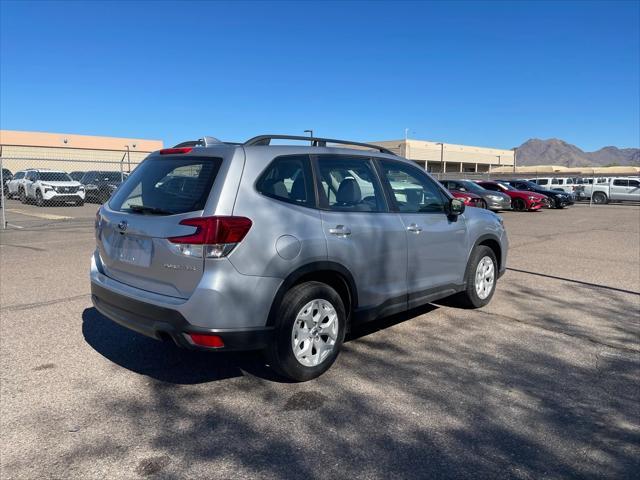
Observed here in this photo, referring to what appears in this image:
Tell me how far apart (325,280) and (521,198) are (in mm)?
22404

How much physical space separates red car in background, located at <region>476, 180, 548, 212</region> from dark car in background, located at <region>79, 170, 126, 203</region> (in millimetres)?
17728

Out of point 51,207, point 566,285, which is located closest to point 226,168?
point 566,285

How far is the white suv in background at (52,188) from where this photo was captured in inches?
886

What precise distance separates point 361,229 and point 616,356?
260cm

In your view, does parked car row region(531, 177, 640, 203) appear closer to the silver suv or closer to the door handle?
the silver suv

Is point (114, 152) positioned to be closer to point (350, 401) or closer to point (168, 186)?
Answer: point (168, 186)

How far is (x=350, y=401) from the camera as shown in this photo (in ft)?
12.2

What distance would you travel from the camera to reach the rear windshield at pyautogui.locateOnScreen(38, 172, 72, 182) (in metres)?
23.2

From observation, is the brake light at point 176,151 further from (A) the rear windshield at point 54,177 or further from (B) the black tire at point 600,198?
(B) the black tire at point 600,198

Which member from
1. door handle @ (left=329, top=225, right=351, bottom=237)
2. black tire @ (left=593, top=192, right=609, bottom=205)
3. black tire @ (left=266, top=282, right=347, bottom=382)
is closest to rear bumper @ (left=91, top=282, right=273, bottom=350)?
black tire @ (left=266, top=282, right=347, bottom=382)

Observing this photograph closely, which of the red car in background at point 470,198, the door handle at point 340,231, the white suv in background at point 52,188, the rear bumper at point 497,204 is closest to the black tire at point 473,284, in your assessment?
the door handle at point 340,231

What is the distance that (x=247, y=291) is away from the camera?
3.51 meters

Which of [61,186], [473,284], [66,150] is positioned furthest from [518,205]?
[66,150]

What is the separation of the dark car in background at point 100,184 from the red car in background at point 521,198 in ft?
58.2
